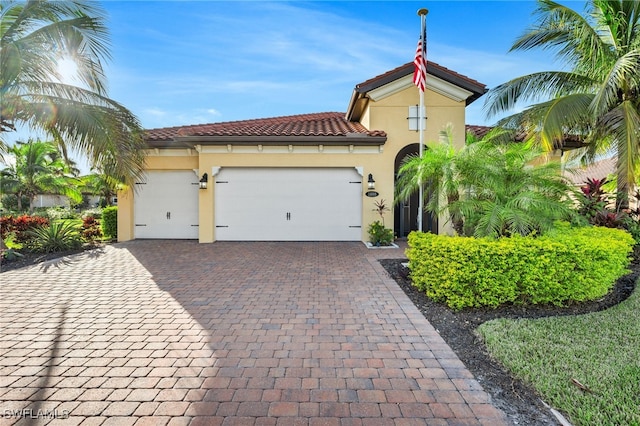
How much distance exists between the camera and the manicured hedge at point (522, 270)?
4.48 metres

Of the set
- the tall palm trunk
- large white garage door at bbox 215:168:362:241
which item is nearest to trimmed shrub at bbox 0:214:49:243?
large white garage door at bbox 215:168:362:241

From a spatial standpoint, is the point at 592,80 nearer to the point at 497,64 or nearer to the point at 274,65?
the point at 497,64

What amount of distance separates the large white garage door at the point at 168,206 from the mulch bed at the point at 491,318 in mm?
8135

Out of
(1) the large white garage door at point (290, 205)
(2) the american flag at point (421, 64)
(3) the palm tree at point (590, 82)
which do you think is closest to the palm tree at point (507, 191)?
(2) the american flag at point (421, 64)

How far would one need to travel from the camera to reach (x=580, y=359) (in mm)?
3047

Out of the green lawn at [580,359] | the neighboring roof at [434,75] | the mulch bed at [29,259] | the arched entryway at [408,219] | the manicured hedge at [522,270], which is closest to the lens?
the green lawn at [580,359]

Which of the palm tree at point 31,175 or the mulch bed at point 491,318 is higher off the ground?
the palm tree at point 31,175

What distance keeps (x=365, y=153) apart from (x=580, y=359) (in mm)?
8495

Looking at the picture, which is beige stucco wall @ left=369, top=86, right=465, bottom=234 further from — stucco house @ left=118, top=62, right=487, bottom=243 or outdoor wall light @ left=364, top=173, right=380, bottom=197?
outdoor wall light @ left=364, top=173, right=380, bottom=197

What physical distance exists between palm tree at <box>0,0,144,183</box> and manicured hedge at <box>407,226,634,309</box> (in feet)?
25.9

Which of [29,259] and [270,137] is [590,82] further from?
[29,259]

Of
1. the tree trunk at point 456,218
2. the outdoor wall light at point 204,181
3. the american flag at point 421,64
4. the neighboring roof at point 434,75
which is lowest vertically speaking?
the tree trunk at point 456,218

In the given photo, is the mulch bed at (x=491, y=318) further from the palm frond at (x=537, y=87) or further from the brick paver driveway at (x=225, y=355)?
the palm frond at (x=537, y=87)

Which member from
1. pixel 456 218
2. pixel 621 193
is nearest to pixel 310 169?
pixel 456 218
